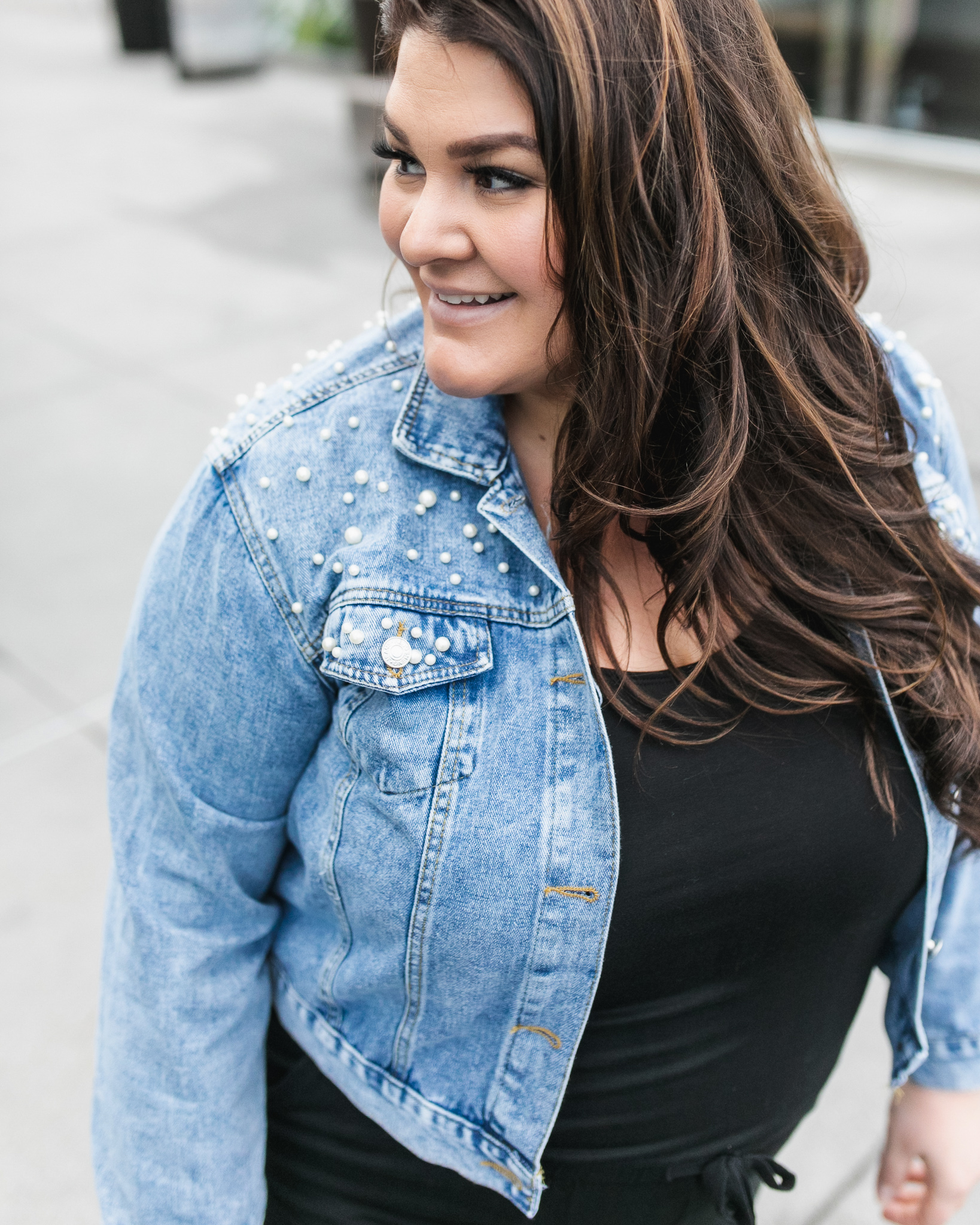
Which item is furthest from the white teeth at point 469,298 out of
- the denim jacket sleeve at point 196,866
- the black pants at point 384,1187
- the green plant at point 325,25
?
the green plant at point 325,25

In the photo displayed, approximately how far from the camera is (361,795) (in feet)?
4.39

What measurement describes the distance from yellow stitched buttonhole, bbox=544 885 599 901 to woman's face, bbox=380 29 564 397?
0.56 meters

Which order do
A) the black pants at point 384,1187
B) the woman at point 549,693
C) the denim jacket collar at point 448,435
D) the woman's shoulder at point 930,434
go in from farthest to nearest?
the woman's shoulder at point 930,434 → the black pants at point 384,1187 → the denim jacket collar at point 448,435 → the woman at point 549,693

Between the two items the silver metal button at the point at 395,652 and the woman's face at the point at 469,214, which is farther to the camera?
the silver metal button at the point at 395,652

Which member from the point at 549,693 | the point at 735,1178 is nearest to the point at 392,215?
the point at 549,693

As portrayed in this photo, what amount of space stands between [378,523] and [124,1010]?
69cm

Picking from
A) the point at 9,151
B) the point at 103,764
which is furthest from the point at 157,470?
the point at 9,151

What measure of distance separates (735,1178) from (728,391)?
1.02m

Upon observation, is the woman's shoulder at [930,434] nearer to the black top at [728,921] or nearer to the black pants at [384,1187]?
the black top at [728,921]

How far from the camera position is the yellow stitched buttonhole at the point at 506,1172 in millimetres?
1422

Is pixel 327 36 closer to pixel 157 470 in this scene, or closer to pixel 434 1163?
pixel 157 470

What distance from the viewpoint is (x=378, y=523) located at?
1.32 meters

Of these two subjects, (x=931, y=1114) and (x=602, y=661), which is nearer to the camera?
(x=602, y=661)

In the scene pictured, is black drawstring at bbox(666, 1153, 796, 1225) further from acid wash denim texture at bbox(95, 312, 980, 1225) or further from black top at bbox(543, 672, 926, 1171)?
acid wash denim texture at bbox(95, 312, 980, 1225)
